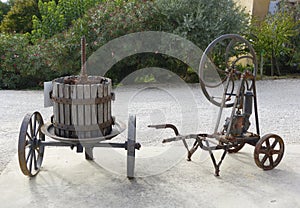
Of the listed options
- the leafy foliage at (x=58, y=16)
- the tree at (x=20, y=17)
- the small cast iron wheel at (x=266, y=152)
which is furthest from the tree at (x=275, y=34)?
the tree at (x=20, y=17)

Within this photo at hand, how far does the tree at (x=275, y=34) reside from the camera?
9.30 m

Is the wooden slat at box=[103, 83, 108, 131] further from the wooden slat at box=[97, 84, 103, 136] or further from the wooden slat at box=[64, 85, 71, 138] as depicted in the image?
the wooden slat at box=[64, 85, 71, 138]

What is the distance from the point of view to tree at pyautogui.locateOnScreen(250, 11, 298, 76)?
9305mm

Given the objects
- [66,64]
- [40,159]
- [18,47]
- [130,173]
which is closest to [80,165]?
[40,159]

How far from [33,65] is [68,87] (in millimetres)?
5948

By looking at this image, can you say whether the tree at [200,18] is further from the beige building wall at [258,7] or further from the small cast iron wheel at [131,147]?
the small cast iron wheel at [131,147]

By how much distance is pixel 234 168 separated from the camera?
11.5ft

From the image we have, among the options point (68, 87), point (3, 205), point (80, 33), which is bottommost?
point (3, 205)

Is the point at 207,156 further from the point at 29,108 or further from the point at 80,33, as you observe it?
the point at 80,33

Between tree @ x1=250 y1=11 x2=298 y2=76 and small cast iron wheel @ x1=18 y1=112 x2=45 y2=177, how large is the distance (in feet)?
23.4

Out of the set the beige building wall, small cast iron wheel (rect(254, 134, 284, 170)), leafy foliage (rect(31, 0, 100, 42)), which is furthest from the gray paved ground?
the beige building wall

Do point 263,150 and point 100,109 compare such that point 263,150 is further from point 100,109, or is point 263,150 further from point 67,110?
point 67,110

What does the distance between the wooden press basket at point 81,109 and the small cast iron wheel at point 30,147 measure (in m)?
0.25

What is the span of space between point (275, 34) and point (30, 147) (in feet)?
25.7
